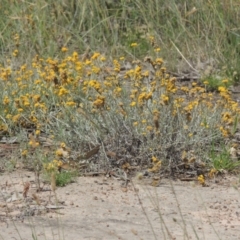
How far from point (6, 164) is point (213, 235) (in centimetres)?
161

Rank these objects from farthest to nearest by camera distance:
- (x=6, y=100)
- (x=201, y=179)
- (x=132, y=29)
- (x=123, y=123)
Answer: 1. (x=132, y=29)
2. (x=6, y=100)
3. (x=123, y=123)
4. (x=201, y=179)

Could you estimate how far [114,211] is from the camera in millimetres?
4387

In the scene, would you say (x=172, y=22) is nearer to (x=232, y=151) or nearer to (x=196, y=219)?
(x=232, y=151)

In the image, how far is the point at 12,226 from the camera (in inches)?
162

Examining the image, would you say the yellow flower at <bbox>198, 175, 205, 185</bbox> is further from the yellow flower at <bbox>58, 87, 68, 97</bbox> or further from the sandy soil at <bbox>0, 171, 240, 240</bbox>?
the yellow flower at <bbox>58, 87, 68, 97</bbox>

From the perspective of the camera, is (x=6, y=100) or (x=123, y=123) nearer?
(x=123, y=123)

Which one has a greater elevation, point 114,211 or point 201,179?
point 114,211

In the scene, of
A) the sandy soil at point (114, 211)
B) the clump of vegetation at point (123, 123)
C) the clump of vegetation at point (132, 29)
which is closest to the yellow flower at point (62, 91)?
the clump of vegetation at point (123, 123)

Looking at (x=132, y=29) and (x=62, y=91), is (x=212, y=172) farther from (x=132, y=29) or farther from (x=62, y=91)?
(x=132, y=29)


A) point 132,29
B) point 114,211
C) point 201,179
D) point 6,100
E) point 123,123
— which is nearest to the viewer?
point 114,211

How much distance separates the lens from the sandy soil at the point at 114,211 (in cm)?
404

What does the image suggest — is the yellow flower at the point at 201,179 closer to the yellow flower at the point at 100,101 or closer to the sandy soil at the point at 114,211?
the sandy soil at the point at 114,211

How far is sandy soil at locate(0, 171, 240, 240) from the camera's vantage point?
4.04 m

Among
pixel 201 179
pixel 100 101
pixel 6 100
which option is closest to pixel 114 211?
pixel 201 179
